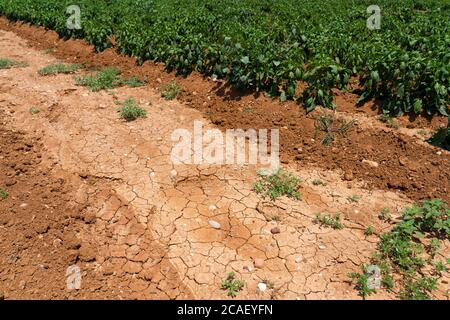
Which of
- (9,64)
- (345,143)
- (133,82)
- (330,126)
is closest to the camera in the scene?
(345,143)

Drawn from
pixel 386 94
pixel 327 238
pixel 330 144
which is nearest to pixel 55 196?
pixel 327 238

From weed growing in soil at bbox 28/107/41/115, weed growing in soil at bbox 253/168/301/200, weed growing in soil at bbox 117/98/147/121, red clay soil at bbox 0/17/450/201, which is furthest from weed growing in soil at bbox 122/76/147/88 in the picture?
weed growing in soil at bbox 253/168/301/200

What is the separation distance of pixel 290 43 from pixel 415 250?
6094 millimetres

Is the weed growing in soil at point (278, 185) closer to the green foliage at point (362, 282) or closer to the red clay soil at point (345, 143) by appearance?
the red clay soil at point (345, 143)

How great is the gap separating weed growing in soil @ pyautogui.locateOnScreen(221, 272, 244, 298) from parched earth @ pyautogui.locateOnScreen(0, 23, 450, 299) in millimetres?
73

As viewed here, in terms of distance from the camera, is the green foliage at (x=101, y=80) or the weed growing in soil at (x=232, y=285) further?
the green foliage at (x=101, y=80)

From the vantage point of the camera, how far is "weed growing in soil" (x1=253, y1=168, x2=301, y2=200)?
5.22m

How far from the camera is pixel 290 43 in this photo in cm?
909

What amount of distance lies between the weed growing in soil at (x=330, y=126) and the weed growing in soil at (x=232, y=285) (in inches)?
115

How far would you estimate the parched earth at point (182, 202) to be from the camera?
4.18m

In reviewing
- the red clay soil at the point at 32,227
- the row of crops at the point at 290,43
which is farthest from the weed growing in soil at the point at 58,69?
the red clay soil at the point at 32,227

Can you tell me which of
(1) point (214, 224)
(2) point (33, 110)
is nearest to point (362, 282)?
(1) point (214, 224)

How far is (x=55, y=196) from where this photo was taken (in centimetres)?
536

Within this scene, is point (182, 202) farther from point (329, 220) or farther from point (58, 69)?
point (58, 69)
